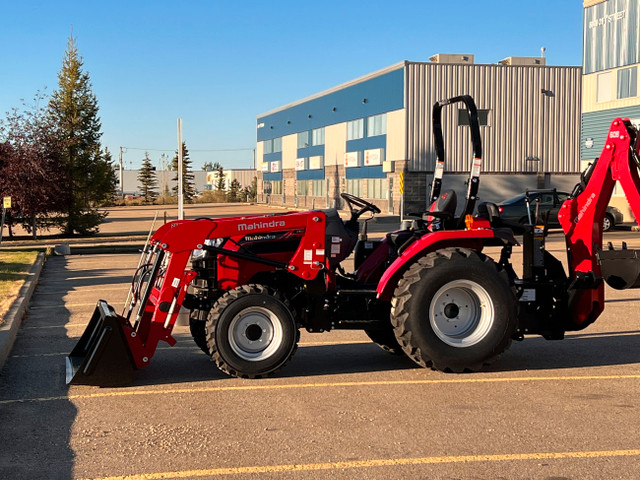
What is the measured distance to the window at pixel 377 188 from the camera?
50625 millimetres

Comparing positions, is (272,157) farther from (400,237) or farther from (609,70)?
(400,237)

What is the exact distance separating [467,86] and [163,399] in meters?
42.6

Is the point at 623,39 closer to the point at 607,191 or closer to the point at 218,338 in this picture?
the point at 607,191

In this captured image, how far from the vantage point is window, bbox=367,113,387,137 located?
50656 millimetres

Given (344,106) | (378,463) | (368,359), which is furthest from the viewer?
(344,106)

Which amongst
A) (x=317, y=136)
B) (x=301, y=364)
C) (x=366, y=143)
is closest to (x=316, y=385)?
(x=301, y=364)

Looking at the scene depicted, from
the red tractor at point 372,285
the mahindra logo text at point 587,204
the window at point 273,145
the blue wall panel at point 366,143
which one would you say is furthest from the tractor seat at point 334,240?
the window at point 273,145

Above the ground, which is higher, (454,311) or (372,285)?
(372,285)

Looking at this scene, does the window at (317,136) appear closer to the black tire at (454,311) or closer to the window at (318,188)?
the window at (318,188)

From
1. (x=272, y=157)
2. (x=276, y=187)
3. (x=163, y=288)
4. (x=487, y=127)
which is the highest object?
(x=487, y=127)

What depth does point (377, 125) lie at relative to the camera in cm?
5181

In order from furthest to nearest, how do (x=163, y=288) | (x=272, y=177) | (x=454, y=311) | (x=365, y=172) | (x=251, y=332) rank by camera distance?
(x=272, y=177) → (x=365, y=172) → (x=454, y=311) → (x=251, y=332) → (x=163, y=288)

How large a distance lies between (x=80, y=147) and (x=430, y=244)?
30.6m

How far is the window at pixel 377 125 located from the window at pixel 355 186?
3.70 m
